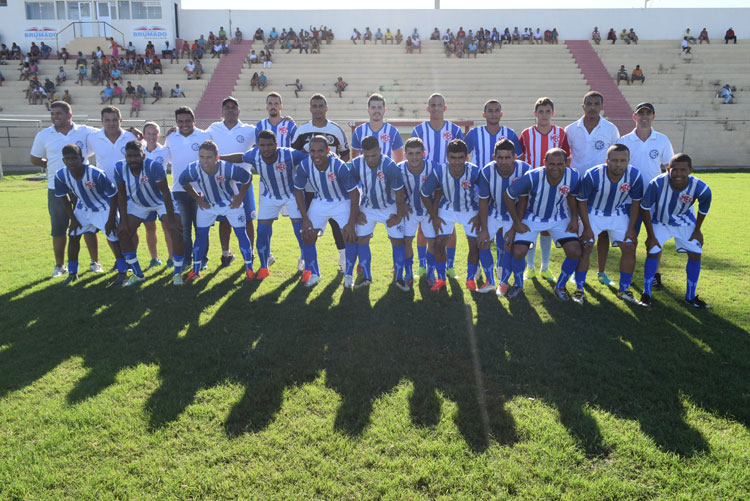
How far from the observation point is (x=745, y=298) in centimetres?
489

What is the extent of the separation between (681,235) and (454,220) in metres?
2.24

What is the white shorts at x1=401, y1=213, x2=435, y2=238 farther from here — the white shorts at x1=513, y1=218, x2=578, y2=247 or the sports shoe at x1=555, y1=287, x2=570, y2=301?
the sports shoe at x1=555, y1=287, x2=570, y2=301

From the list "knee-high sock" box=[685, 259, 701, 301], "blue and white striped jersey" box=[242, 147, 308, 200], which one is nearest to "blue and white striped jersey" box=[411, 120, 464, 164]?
"blue and white striped jersey" box=[242, 147, 308, 200]

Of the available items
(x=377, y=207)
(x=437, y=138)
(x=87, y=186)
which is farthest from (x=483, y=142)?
(x=87, y=186)

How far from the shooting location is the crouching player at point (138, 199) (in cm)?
550

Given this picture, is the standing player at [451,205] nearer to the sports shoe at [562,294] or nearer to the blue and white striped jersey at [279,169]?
→ the sports shoe at [562,294]

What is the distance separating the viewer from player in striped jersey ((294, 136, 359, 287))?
17.2ft

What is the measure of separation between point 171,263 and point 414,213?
334 cm

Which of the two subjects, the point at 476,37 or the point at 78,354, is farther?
the point at 476,37

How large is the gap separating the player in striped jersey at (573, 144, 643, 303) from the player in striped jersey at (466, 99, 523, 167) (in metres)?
1.03

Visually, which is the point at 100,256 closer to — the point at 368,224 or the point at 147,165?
the point at 147,165

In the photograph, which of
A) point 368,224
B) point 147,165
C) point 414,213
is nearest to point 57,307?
point 147,165

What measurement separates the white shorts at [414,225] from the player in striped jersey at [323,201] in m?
0.59

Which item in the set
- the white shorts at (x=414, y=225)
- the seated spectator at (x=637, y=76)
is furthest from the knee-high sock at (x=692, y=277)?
the seated spectator at (x=637, y=76)
